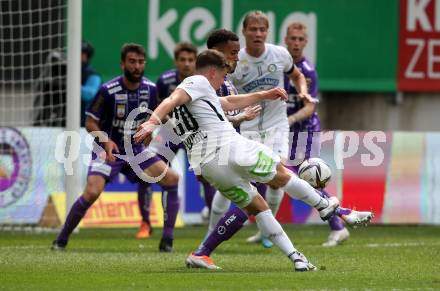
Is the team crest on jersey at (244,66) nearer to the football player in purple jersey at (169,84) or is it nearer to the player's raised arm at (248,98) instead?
the football player in purple jersey at (169,84)

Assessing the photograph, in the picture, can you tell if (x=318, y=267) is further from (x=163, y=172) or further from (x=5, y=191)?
(x=5, y=191)

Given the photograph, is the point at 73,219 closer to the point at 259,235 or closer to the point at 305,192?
the point at 259,235

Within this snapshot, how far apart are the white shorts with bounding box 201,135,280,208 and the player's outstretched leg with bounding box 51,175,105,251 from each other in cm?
274

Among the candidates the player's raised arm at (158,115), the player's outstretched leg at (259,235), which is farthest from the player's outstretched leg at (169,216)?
the player's raised arm at (158,115)

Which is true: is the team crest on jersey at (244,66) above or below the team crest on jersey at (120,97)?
above

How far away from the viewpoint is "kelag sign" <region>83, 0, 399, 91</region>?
17.2 m

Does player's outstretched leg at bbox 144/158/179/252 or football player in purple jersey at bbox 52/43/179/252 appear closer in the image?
player's outstretched leg at bbox 144/158/179/252

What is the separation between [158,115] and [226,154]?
69 centimetres

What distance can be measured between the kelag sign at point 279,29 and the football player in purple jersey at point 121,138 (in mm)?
5046

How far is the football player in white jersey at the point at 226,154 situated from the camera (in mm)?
9164

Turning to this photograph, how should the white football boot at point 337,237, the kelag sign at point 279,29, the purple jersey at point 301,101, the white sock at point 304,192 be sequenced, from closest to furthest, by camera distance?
1. the white sock at point 304,192
2. the white football boot at point 337,237
3. the purple jersey at point 301,101
4. the kelag sign at point 279,29

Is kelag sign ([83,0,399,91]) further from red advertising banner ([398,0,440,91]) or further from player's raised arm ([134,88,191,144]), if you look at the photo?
player's raised arm ([134,88,191,144])

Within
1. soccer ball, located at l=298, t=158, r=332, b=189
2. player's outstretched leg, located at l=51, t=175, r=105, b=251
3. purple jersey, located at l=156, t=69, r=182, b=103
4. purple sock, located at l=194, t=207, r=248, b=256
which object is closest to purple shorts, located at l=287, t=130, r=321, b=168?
purple jersey, located at l=156, t=69, r=182, b=103

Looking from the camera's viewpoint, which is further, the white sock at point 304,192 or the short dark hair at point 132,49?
the short dark hair at point 132,49
